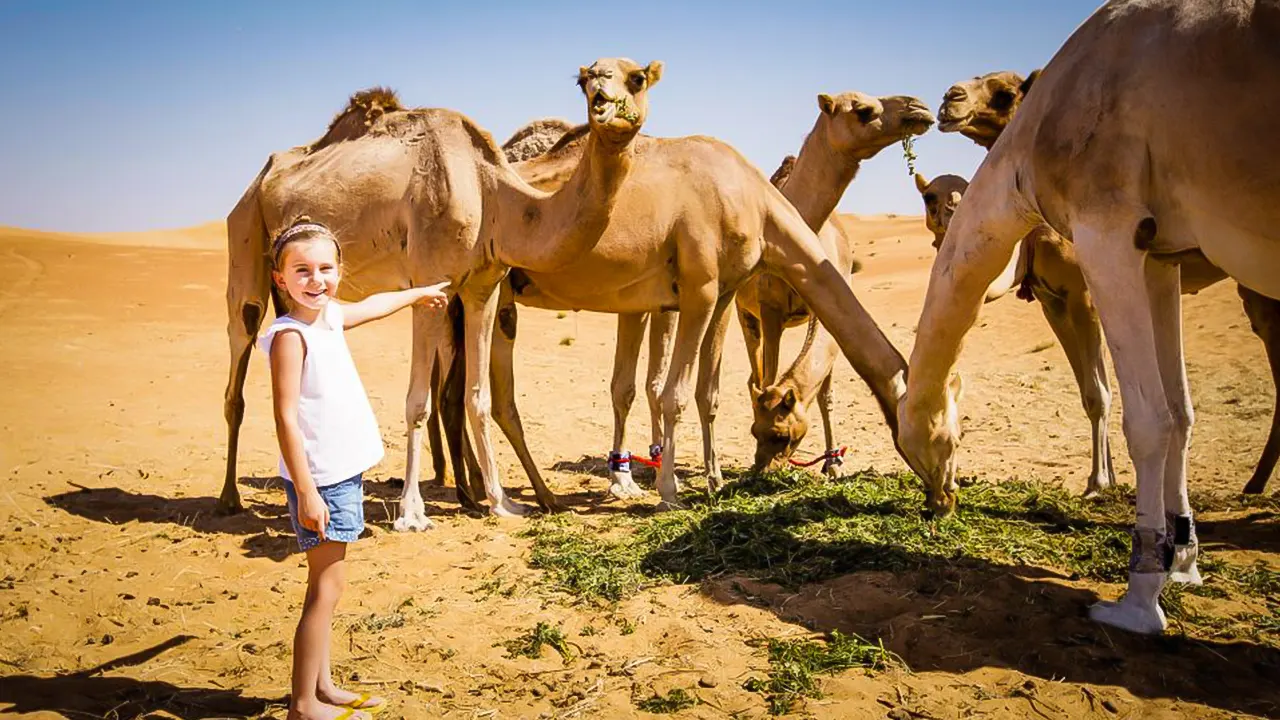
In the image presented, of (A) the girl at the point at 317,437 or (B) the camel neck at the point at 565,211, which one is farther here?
(B) the camel neck at the point at 565,211

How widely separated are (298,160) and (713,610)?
17.4 feet

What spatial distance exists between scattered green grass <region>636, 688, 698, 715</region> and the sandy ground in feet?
0.23

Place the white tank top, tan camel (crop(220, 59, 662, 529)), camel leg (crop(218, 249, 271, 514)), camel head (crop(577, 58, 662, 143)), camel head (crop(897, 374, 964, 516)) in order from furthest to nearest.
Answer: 1. camel leg (crop(218, 249, 271, 514))
2. tan camel (crop(220, 59, 662, 529))
3. camel head (crop(897, 374, 964, 516))
4. camel head (crop(577, 58, 662, 143))
5. the white tank top

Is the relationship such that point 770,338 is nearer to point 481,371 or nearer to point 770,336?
point 770,336

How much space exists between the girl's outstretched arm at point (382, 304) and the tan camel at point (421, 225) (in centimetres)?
243

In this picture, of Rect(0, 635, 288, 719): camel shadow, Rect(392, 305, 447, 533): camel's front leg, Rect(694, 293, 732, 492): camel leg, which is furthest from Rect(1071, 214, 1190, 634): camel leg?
Rect(392, 305, 447, 533): camel's front leg

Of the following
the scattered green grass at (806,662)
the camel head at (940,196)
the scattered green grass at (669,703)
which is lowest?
the scattered green grass at (669,703)

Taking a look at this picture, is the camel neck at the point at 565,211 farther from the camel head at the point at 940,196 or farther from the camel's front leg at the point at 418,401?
the camel head at the point at 940,196

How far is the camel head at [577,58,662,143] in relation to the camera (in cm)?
605

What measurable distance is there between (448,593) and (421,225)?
295 centimetres

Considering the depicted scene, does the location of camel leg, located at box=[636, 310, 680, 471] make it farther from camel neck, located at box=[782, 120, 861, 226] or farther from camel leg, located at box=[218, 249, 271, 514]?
camel leg, located at box=[218, 249, 271, 514]

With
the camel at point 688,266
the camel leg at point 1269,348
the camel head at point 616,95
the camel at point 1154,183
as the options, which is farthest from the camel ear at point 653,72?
the camel leg at point 1269,348

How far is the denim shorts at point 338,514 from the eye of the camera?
3.70 metres

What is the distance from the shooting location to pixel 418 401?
7.34 metres
